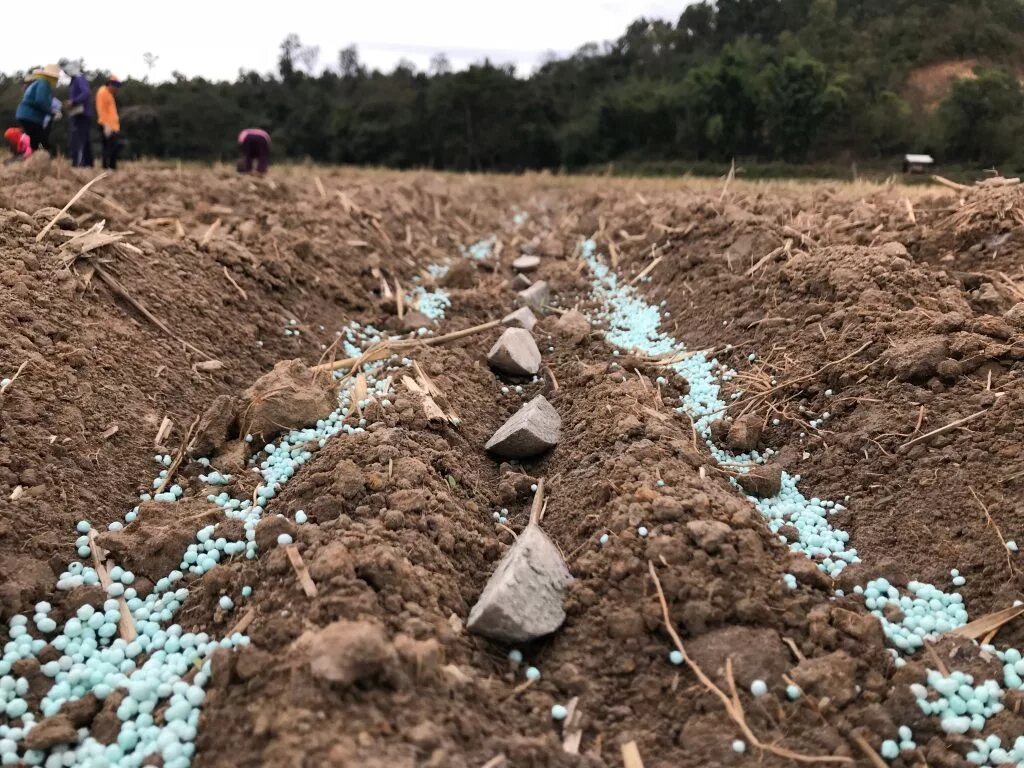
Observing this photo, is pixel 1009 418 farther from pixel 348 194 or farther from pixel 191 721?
pixel 348 194

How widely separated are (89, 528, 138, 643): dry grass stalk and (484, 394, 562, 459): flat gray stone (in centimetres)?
187

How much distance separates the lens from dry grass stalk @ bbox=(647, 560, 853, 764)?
2094 mm

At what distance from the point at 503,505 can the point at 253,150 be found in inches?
327

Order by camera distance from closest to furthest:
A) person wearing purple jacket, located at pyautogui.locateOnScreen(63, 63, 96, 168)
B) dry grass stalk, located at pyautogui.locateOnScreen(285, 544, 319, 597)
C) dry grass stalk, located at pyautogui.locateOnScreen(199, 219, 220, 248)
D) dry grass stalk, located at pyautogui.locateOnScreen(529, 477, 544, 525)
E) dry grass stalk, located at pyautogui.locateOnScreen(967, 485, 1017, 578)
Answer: dry grass stalk, located at pyautogui.locateOnScreen(285, 544, 319, 597)
dry grass stalk, located at pyautogui.locateOnScreen(967, 485, 1017, 578)
dry grass stalk, located at pyautogui.locateOnScreen(529, 477, 544, 525)
dry grass stalk, located at pyautogui.locateOnScreen(199, 219, 220, 248)
person wearing purple jacket, located at pyautogui.locateOnScreen(63, 63, 96, 168)

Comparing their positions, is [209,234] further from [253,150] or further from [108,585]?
[253,150]

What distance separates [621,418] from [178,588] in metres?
2.20

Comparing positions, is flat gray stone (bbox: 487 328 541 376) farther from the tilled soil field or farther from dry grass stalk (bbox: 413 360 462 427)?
dry grass stalk (bbox: 413 360 462 427)

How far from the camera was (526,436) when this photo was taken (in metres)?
3.75

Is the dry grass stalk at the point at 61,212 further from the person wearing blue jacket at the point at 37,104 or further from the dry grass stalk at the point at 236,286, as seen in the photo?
the person wearing blue jacket at the point at 37,104

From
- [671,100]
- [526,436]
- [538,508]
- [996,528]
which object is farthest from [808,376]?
[671,100]

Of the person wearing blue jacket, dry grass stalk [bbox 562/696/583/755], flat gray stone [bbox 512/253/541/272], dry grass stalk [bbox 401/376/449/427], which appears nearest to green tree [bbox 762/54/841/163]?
flat gray stone [bbox 512/253/541/272]

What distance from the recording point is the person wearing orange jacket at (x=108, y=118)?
8781 mm

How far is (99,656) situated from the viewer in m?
2.49

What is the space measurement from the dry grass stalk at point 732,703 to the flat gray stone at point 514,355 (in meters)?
2.39
